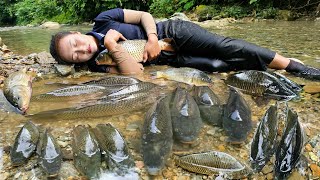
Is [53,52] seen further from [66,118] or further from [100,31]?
[66,118]

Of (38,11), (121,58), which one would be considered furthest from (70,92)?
(38,11)

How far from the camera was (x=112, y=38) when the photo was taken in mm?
3857

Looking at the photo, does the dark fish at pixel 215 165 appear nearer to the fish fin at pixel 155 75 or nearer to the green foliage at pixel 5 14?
the fish fin at pixel 155 75

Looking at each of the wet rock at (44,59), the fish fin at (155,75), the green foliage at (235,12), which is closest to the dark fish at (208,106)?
the fish fin at (155,75)

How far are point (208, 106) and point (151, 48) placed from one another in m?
1.54

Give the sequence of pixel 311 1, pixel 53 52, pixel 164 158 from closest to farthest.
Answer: pixel 164 158 → pixel 53 52 → pixel 311 1

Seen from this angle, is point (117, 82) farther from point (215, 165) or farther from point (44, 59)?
point (44, 59)

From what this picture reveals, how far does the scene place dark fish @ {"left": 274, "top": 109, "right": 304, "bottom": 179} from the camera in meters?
1.99

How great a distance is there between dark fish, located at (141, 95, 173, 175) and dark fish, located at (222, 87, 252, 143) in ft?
1.36

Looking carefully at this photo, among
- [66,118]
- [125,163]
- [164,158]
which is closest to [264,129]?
[164,158]

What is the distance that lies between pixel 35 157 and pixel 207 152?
1097 millimetres

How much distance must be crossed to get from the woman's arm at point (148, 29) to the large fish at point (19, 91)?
1386 millimetres

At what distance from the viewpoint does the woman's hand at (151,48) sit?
388 cm

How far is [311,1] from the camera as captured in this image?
1084 cm
